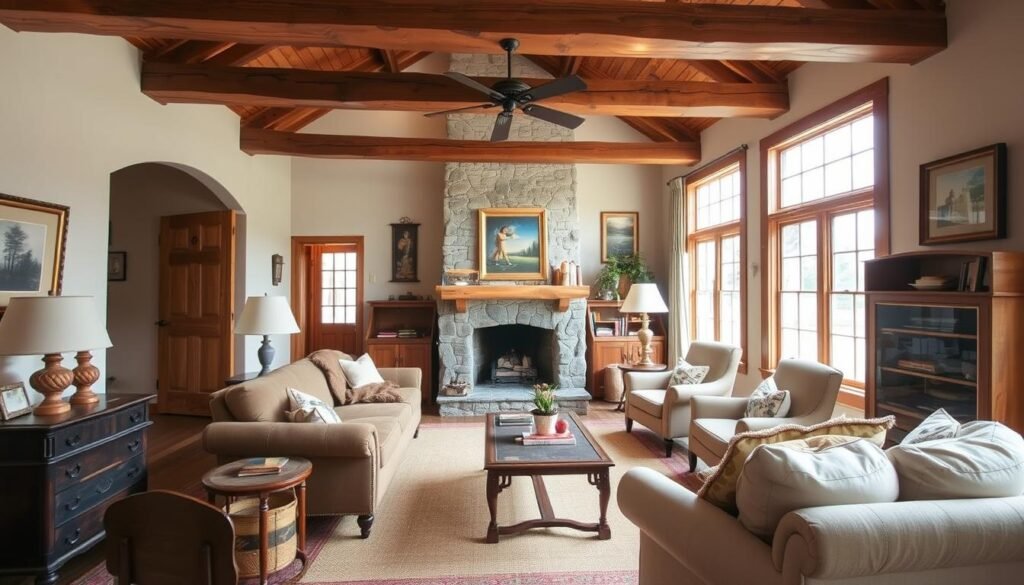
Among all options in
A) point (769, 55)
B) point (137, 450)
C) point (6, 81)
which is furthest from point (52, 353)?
point (769, 55)

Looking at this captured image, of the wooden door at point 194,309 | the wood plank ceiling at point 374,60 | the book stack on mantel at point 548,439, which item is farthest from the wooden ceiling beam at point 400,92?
the book stack on mantel at point 548,439

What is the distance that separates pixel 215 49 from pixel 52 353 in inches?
122

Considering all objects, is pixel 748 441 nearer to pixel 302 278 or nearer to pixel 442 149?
pixel 442 149

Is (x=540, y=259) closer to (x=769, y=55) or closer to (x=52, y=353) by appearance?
(x=769, y=55)

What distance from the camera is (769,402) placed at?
134 inches

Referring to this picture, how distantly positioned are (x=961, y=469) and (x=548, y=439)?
1.96 m

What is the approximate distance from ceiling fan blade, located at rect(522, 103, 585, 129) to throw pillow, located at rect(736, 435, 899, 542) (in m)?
2.55

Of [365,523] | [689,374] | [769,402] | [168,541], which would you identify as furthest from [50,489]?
[689,374]

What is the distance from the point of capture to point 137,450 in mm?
2865

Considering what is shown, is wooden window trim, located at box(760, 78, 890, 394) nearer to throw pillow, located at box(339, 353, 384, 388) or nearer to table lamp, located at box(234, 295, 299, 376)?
throw pillow, located at box(339, 353, 384, 388)

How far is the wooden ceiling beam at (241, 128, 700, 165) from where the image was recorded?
17.9 ft

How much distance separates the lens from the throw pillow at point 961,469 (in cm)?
151

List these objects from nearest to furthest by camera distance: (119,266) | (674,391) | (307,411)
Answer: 1. (307,411)
2. (674,391)
3. (119,266)

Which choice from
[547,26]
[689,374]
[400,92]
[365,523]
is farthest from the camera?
[689,374]
